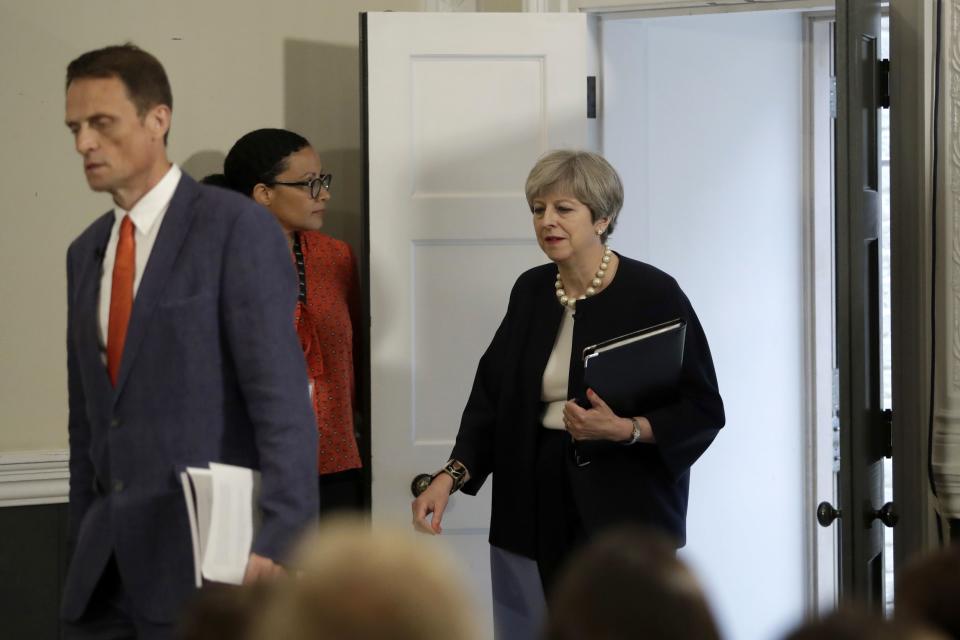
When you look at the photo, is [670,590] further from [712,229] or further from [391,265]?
[712,229]

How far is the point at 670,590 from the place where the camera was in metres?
0.76

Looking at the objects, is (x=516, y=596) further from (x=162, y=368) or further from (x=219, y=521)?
(x=162, y=368)

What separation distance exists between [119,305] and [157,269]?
96 millimetres

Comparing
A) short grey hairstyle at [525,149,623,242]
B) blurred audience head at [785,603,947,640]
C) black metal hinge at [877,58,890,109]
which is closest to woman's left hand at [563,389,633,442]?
short grey hairstyle at [525,149,623,242]

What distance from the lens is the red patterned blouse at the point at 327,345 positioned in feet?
12.5

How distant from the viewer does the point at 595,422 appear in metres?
2.76

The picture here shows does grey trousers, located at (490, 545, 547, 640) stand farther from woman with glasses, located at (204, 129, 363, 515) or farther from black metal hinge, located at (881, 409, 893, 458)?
black metal hinge, located at (881, 409, 893, 458)

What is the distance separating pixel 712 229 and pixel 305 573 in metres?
4.43

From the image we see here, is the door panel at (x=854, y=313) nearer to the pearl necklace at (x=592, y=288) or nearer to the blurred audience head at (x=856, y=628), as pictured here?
the pearl necklace at (x=592, y=288)

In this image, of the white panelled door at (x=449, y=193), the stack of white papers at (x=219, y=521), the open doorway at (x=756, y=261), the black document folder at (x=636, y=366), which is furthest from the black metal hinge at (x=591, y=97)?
the stack of white papers at (x=219, y=521)

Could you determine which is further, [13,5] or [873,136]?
[13,5]

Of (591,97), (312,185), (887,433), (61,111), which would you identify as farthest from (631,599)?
(61,111)

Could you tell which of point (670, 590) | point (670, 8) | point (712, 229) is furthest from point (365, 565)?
point (712, 229)

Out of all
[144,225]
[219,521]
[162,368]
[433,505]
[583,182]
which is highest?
[583,182]
